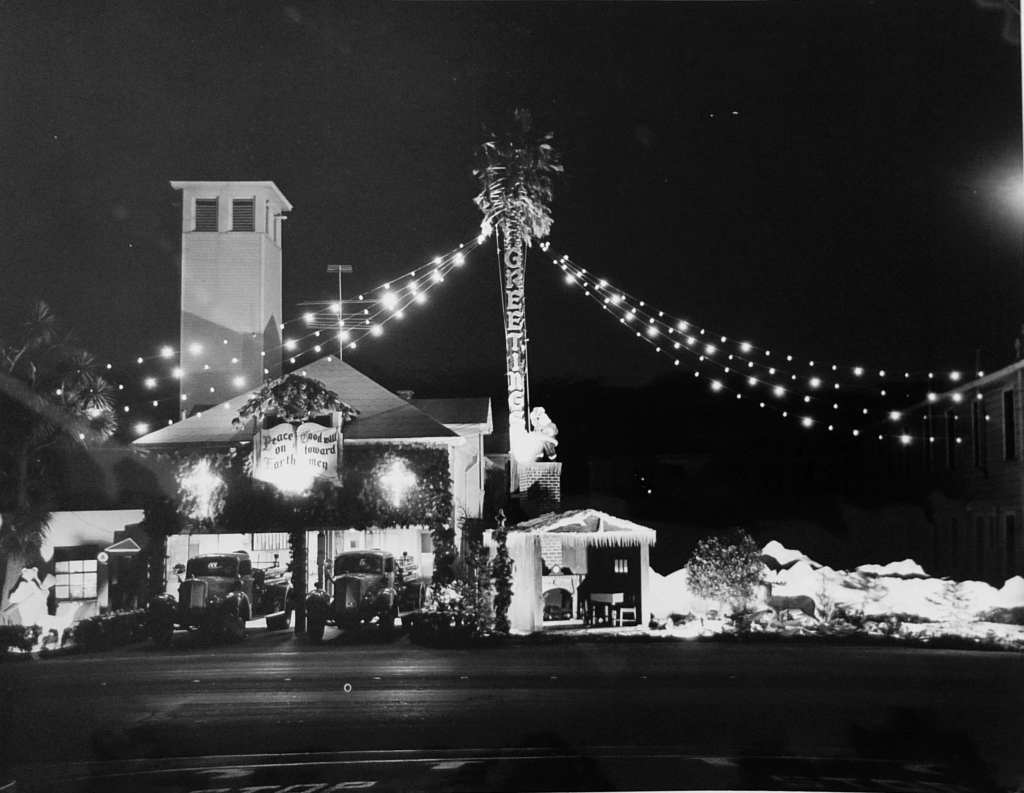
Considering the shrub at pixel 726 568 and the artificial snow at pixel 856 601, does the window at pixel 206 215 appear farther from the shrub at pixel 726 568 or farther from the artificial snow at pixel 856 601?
the shrub at pixel 726 568

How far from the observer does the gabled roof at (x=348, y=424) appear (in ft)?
23.4

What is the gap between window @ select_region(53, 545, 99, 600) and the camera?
6.86 metres

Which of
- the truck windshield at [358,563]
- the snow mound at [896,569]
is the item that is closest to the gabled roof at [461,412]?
the truck windshield at [358,563]

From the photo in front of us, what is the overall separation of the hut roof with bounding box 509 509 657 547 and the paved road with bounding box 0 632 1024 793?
2.23 ft

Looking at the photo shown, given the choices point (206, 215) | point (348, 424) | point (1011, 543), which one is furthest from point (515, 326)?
point (1011, 543)

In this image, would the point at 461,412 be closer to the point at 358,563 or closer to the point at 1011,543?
the point at 358,563

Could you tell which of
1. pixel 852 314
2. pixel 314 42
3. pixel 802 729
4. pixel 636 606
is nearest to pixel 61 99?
pixel 314 42

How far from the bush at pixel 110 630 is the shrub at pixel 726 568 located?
3.68 metres

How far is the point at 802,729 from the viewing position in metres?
6.42

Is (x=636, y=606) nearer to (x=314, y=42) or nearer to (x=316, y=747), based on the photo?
(x=316, y=747)

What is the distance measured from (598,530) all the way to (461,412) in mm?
1246

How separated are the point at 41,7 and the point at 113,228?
4.67ft

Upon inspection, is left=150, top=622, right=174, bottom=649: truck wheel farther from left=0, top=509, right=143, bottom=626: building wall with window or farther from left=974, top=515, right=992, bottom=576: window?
left=974, top=515, right=992, bottom=576: window

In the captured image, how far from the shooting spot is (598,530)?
689 cm
